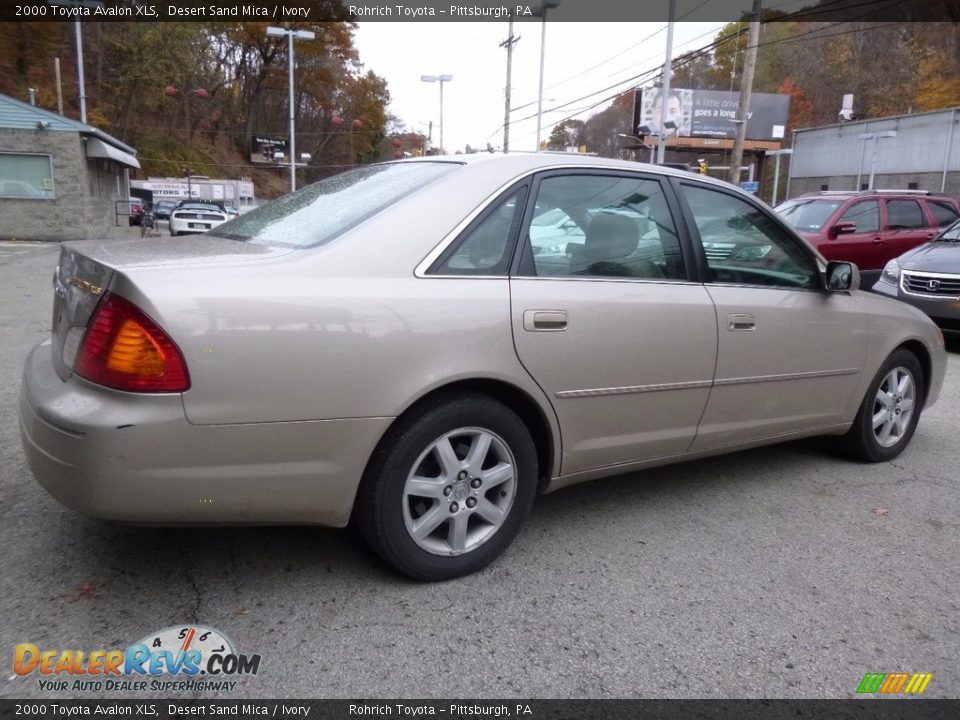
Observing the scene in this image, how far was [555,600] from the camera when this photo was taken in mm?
2760

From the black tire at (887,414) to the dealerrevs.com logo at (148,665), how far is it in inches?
137

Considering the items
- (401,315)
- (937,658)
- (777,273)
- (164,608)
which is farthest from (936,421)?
(164,608)

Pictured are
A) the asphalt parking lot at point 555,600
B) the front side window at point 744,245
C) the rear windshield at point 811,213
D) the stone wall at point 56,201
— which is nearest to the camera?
the asphalt parking lot at point 555,600

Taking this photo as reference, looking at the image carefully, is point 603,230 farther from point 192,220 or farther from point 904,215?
point 192,220

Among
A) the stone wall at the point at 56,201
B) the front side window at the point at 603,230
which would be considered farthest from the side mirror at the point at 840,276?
the stone wall at the point at 56,201

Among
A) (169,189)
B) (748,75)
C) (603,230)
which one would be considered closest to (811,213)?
(603,230)

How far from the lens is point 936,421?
549 centimetres

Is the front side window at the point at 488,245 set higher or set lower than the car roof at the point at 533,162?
lower

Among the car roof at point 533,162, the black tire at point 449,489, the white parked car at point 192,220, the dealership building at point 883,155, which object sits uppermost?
the dealership building at point 883,155

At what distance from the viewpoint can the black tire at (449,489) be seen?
103 inches

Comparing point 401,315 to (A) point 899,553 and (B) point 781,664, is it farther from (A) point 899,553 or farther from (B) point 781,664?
(A) point 899,553

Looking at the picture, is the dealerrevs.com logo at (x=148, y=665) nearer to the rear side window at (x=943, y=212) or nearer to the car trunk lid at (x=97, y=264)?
the car trunk lid at (x=97, y=264)

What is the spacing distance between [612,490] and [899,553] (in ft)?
4.24

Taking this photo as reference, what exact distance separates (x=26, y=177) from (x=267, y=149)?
4191 cm
